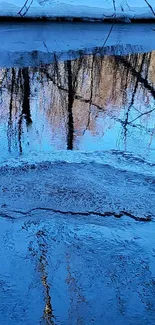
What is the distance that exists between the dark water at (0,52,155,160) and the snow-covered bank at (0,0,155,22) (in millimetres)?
2595

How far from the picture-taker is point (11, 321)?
2.02m

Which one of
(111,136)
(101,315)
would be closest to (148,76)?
(111,136)

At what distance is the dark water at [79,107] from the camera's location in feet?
13.1

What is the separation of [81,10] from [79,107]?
5.05 m

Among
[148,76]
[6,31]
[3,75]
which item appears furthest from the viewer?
[6,31]

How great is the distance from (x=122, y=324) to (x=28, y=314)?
0.43 metres

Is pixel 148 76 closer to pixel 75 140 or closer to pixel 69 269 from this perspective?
pixel 75 140

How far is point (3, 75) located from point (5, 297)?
14.0 ft

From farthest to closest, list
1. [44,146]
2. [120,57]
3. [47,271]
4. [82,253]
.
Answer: [120,57], [44,146], [82,253], [47,271]

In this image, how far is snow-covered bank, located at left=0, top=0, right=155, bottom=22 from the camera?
8852 millimetres

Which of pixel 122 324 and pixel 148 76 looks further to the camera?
pixel 148 76

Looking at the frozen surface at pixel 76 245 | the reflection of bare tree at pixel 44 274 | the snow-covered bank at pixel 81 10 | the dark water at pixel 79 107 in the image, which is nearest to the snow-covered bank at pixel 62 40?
the snow-covered bank at pixel 81 10

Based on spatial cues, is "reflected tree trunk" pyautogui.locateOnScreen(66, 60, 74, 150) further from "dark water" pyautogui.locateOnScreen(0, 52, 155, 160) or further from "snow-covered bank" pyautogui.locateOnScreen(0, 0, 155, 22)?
"snow-covered bank" pyautogui.locateOnScreen(0, 0, 155, 22)

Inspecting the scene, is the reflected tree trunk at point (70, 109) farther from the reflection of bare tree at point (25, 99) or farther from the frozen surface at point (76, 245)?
the frozen surface at point (76, 245)
